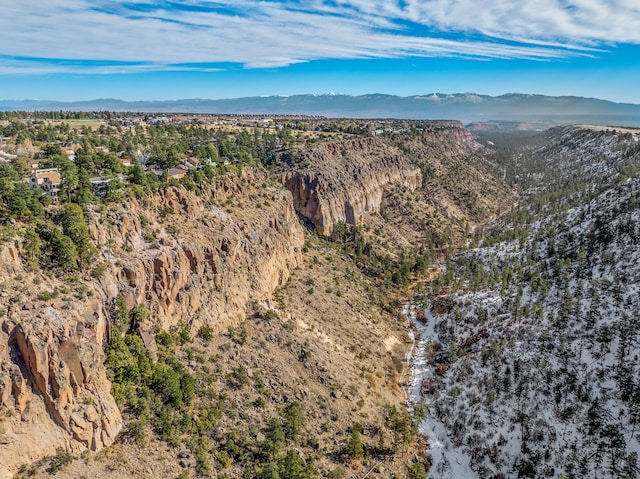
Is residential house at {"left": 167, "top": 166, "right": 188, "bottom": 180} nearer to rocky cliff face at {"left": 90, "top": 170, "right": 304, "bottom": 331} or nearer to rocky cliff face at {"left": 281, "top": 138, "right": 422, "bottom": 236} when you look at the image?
rocky cliff face at {"left": 90, "top": 170, "right": 304, "bottom": 331}

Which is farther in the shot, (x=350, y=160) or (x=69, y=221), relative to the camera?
(x=350, y=160)

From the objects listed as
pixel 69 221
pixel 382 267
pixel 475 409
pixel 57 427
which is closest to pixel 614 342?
pixel 475 409

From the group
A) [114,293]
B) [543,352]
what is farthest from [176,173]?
[543,352]

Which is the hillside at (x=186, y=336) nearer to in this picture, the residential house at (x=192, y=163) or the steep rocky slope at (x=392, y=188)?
the residential house at (x=192, y=163)

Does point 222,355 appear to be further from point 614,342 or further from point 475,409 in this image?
point 614,342

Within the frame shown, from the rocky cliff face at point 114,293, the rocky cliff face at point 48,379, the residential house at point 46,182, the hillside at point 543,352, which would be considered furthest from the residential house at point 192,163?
the hillside at point 543,352

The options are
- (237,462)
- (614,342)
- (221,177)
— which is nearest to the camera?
(237,462)
